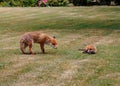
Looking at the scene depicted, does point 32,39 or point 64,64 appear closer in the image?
point 64,64

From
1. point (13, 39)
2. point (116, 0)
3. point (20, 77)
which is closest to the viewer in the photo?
point (20, 77)

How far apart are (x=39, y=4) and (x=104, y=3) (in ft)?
21.5

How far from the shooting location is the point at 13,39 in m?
16.5

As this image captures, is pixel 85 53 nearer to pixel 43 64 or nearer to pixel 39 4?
pixel 43 64

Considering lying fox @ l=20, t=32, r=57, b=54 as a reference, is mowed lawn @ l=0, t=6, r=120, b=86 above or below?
below

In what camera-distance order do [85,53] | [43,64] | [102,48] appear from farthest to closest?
[102,48] < [85,53] < [43,64]

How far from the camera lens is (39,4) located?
42219mm

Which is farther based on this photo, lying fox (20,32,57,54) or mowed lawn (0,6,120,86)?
lying fox (20,32,57,54)

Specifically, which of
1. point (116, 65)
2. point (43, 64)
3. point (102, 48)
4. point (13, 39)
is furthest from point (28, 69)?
point (13, 39)

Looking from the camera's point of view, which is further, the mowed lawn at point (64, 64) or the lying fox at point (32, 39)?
the lying fox at point (32, 39)

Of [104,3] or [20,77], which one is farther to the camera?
[104,3]

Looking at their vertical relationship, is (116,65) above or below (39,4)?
above

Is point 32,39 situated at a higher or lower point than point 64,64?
higher

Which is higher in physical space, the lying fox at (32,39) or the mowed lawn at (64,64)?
the lying fox at (32,39)
